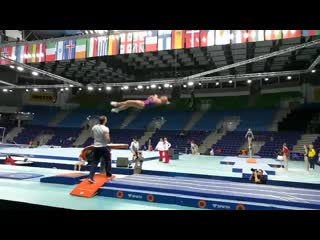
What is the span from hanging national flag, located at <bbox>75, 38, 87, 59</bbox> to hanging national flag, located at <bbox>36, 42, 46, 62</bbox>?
2.58 m

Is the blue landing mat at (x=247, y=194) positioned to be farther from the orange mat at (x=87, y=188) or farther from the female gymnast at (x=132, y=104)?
the female gymnast at (x=132, y=104)

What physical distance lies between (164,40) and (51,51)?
25.9 feet

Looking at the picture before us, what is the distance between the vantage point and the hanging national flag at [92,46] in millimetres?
16172

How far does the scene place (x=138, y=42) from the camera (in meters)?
14.8

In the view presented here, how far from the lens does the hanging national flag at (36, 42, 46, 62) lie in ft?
57.8

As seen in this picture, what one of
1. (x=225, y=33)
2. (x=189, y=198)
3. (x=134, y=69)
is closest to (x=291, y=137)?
(x=225, y=33)

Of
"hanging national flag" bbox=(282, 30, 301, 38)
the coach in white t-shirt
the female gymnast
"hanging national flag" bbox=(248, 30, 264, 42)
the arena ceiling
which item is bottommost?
the coach in white t-shirt

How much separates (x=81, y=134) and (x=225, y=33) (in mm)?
20555

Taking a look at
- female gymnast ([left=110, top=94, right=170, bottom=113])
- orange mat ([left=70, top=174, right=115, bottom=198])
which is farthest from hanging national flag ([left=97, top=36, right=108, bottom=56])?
orange mat ([left=70, top=174, right=115, bottom=198])

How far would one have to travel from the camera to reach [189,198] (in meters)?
5.08

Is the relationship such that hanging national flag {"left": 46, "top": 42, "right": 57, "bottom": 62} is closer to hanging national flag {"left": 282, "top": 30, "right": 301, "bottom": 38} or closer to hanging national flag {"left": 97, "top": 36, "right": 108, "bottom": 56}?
hanging national flag {"left": 97, "top": 36, "right": 108, "bottom": 56}

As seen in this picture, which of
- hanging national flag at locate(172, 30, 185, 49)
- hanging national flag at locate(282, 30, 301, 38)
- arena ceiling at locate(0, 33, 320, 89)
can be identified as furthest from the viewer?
arena ceiling at locate(0, 33, 320, 89)

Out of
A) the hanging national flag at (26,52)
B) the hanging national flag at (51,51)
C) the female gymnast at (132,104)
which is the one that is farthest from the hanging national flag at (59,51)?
the female gymnast at (132,104)
